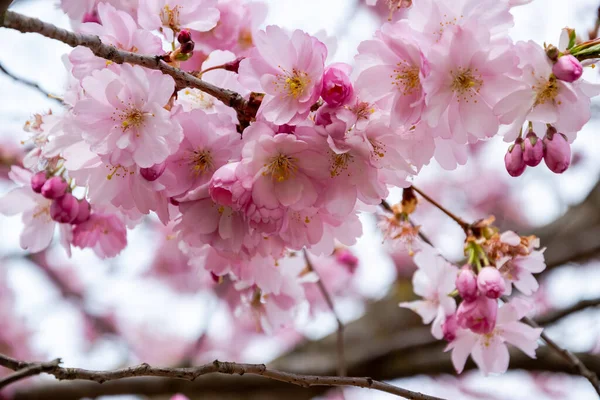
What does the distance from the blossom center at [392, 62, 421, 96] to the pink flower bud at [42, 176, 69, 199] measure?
27.9 inches

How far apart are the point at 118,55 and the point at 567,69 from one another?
23.4 inches

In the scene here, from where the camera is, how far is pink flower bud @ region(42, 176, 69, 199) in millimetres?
1122

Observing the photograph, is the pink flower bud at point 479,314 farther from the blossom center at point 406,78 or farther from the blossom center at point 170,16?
the blossom center at point 170,16

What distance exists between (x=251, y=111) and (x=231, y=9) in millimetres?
470

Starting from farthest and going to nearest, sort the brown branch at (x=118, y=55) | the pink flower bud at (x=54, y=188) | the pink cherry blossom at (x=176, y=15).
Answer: the pink flower bud at (x=54, y=188) → the pink cherry blossom at (x=176, y=15) → the brown branch at (x=118, y=55)

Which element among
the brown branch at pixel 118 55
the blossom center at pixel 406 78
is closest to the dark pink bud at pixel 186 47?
the brown branch at pixel 118 55

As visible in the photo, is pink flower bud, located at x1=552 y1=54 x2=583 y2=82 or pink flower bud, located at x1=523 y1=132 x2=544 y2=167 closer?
pink flower bud, located at x1=552 y1=54 x2=583 y2=82

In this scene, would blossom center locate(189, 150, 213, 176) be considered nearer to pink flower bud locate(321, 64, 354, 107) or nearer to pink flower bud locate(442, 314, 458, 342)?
pink flower bud locate(321, 64, 354, 107)

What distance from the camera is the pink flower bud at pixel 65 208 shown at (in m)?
1.14

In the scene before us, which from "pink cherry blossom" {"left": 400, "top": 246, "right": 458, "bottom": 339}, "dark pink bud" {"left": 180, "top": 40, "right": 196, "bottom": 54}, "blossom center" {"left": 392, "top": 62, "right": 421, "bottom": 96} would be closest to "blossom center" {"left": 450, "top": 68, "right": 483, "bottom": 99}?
"blossom center" {"left": 392, "top": 62, "right": 421, "bottom": 96}

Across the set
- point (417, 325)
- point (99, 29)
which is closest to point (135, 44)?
point (99, 29)

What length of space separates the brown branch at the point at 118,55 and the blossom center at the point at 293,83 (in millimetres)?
72

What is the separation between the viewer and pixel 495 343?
1.25 meters

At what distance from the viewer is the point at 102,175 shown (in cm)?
92
